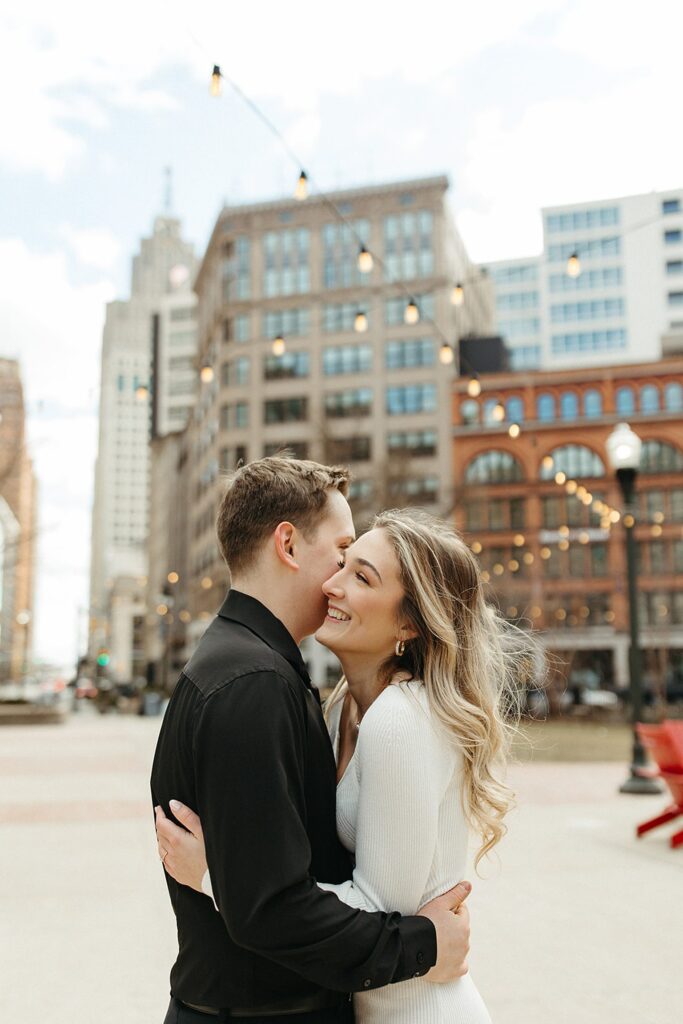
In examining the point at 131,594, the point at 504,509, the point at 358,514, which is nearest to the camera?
the point at 358,514

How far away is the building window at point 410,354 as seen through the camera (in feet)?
231

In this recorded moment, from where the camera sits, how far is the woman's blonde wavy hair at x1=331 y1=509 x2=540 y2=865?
238 centimetres

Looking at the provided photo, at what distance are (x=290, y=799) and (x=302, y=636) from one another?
0.60m

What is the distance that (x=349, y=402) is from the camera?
71500 mm

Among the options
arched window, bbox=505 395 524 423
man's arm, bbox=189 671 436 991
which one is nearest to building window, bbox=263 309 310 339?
arched window, bbox=505 395 524 423

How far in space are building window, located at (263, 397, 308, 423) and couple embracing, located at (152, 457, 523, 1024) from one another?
228 feet

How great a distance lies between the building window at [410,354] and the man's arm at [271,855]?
227 ft

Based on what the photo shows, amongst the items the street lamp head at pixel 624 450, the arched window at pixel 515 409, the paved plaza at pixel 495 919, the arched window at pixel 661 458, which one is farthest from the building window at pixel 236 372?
the paved plaza at pixel 495 919

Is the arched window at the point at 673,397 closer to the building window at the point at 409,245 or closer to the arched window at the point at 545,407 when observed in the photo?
the arched window at the point at 545,407

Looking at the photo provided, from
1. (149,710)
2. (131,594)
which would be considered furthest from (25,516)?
(131,594)

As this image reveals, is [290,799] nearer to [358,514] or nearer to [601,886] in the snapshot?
[601,886]

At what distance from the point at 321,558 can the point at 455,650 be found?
416mm

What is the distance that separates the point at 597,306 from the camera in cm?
9175

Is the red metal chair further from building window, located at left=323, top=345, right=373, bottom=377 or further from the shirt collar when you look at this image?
building window, located at left=323, top=345, right=373, bottom=377
